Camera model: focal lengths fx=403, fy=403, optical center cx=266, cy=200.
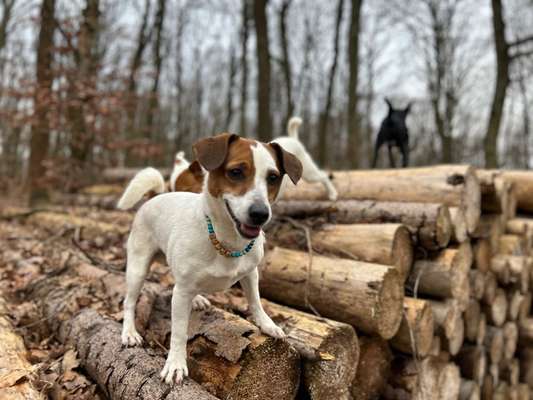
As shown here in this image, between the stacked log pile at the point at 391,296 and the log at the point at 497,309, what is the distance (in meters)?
0.02

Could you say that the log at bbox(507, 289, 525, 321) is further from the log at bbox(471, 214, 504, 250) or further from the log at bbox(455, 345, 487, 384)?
the log at bbox(455, 345, 487, 384)

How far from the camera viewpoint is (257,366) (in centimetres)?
217

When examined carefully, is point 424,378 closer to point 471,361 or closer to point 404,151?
point 471,361

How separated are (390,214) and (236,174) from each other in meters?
2.76

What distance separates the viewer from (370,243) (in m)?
3.65

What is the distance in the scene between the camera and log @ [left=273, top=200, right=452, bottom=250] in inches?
151

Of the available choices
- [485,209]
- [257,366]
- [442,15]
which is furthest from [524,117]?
[257,366]

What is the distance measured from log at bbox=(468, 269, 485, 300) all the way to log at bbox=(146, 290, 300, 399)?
9.07 ft

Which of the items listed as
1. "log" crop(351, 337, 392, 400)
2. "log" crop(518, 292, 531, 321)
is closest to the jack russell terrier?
"log" crop(351, 337, 392, 400)

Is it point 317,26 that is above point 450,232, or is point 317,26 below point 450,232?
above

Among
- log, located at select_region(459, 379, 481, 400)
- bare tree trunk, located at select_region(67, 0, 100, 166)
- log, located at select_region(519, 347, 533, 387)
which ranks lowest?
log, located at select_region(519, 347, 533, 387)

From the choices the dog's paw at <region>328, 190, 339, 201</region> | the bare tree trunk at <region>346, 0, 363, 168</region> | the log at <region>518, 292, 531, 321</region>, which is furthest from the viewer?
the bare tree trunk at <region>346, 0, 363, 168</region>

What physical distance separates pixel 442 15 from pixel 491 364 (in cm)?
1915

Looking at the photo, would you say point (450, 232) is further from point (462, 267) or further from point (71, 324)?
point (71, 324)
